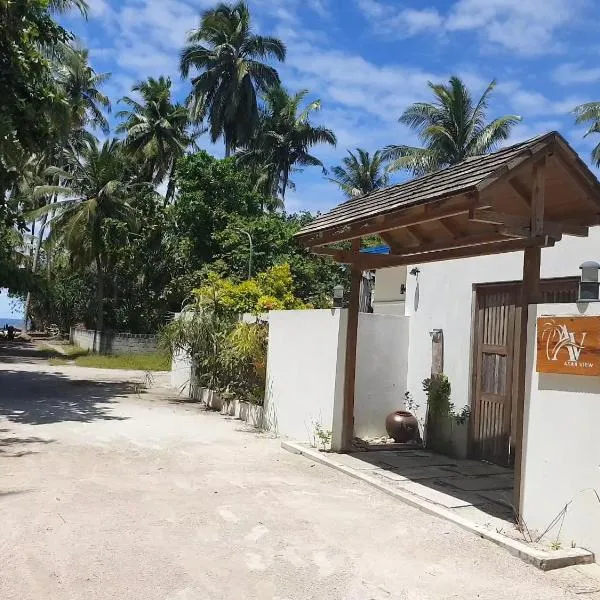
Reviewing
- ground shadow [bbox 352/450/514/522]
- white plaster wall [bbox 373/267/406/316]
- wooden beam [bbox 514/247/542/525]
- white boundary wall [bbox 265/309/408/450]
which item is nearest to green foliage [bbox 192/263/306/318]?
white plaster wall [bbox 373/267/406/316]

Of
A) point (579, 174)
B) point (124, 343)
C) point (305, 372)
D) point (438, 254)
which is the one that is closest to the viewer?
point (579, 174)

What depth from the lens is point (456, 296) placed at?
9.73 metres

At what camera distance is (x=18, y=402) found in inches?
540

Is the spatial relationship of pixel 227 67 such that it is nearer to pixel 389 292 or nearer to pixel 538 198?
pixel 389 292

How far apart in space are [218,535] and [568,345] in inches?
130

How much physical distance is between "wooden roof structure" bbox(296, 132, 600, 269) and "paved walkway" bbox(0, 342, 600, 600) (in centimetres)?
292

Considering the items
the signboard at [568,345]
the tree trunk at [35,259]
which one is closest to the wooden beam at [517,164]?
the signboard at [568,345]

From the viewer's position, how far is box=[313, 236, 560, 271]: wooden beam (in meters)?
6.23

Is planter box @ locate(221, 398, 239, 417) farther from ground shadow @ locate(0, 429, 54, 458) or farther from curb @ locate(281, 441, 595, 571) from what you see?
curb @ locate(281, 441, 595, 571)

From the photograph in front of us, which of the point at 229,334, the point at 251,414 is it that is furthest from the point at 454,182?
the point at 229,334

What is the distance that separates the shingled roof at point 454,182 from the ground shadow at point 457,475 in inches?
123

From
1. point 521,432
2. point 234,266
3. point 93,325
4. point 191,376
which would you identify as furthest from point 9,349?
point 521,432

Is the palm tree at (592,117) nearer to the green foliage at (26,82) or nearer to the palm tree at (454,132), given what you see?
the palm tree at (454,132)

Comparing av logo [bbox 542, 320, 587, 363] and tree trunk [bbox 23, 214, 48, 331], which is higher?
tree trunk [bbox 23, 214, 48, 331]
